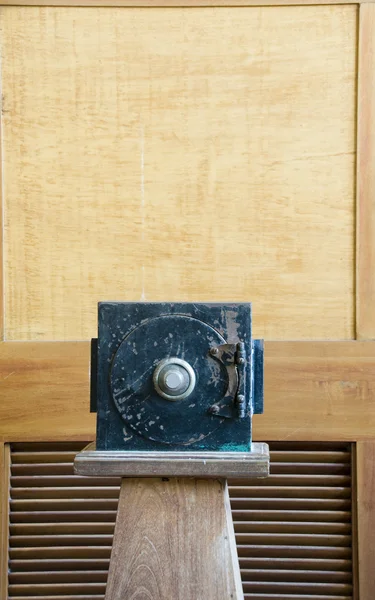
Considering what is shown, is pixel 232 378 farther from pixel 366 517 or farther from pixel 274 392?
pixel 366 517

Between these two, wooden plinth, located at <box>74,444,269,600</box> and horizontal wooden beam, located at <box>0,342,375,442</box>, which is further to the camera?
horizontal wooden beam, located at <box>0,342,375,442</box>

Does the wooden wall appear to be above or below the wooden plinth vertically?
above

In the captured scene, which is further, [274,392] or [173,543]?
[274,392]

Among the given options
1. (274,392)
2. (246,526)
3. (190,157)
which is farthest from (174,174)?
(246,526)

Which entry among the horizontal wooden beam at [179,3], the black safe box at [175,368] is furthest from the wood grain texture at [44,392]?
the horizontal wooden beam at [179,3]

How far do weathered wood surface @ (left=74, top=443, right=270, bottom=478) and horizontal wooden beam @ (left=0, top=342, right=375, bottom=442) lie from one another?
34.8 inches

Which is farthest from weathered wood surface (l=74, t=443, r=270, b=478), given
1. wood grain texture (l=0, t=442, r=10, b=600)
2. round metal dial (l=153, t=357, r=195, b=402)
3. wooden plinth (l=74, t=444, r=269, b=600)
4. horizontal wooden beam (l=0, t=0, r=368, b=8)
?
horizontal wooden beam (l=0, t=0, r=368, b=8)

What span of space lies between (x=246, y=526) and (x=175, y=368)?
1107mm

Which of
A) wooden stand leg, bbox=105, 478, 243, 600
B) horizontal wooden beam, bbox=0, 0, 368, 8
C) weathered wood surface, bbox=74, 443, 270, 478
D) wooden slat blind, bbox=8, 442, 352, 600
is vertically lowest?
wooden slat blind, bbox=8, 442, 352, 600

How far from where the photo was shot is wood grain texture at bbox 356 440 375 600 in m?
2.29

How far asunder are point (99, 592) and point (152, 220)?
1246 mm

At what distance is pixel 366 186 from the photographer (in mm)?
2352

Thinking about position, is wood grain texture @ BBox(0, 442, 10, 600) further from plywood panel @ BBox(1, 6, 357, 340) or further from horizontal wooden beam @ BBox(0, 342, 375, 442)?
plywood panel @ BBox(1, 6, 357, 340)

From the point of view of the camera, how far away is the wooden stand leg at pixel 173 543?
143 centimetres
